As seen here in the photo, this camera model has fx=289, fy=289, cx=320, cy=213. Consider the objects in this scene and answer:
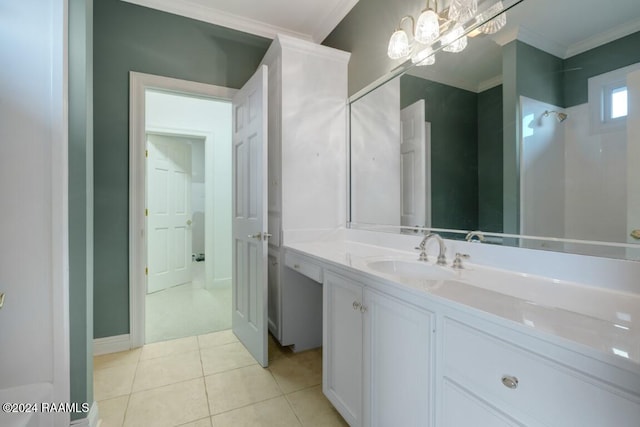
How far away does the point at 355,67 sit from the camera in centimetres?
225

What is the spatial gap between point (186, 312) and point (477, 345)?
294 cm

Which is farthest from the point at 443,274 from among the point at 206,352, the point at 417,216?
the point at 206,352

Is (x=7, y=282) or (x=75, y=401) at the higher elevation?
(x=7, y=282)

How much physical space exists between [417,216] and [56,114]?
5.69 feet

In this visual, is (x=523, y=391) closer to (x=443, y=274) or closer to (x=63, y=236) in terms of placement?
(x=443, y=274)

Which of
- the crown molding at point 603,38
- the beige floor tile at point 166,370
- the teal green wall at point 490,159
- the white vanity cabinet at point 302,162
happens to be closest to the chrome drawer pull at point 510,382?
the teal green wall at point 490,159

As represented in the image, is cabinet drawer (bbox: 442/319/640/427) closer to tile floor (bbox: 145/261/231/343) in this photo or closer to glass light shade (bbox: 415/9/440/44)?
glass light shade (bbox: 415/9/440/44)

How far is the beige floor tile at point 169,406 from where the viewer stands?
1464mm

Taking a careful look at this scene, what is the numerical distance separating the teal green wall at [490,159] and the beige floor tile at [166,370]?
1.93 m

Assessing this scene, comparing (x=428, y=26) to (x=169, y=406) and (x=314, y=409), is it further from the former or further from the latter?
(x=169, y=406)

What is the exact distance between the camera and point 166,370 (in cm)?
192

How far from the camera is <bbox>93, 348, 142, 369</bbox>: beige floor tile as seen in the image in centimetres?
200

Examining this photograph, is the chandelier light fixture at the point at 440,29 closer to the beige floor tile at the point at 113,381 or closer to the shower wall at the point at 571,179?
the shower wall at the point at 571,179

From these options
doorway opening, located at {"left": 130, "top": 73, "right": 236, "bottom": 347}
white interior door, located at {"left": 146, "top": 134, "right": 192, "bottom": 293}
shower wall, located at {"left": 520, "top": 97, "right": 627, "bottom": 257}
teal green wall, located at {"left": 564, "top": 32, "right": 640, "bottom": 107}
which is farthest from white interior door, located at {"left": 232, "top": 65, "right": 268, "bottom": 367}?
white interior door, located at {"left": 146, "top": 134, "right": 192, "bottom": 293}
